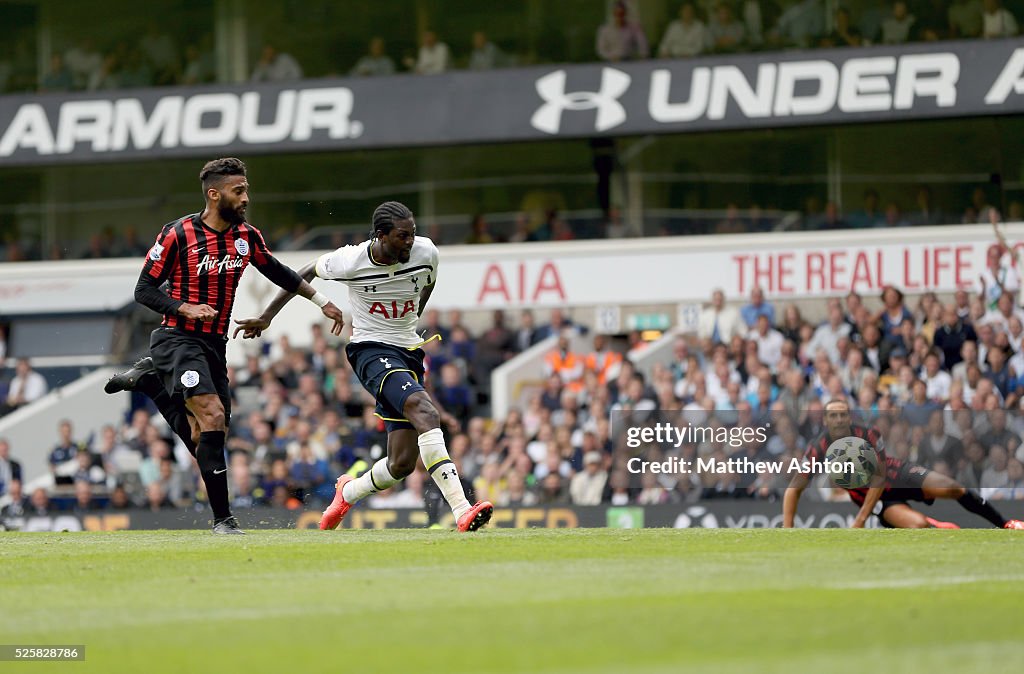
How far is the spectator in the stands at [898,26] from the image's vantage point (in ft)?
81.5

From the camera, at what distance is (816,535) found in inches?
440

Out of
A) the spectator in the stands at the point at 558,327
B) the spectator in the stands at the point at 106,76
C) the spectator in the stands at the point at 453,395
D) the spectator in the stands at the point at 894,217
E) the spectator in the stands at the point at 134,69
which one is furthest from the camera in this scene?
the spectator in the stands at the point at 106,76

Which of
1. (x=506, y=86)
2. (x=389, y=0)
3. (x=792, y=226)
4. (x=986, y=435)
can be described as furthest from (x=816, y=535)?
(x=389, y=0)

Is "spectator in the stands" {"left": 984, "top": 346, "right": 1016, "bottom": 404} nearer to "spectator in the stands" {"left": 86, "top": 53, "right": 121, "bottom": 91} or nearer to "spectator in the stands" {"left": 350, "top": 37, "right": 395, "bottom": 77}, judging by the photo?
"spectator in the stands" {"left": 350, "top": 37, "right": 395, "bottom": 77}

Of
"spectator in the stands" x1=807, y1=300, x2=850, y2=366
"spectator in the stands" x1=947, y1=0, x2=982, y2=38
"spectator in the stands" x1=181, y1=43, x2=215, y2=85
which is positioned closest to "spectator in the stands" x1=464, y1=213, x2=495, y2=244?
"spectator in the stands" x1=181, y1=43, x2=215, y2=85

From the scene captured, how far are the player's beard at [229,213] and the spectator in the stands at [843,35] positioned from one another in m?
15.1

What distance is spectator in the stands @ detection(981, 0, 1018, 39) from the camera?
2452 cm

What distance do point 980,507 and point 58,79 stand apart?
19337mm

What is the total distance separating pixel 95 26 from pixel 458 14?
22.2 feet

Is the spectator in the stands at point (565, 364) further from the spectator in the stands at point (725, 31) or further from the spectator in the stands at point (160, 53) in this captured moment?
the spectator in the stands at point (160, 53)

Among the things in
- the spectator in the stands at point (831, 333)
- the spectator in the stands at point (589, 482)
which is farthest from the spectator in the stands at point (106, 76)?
the spectator in the stands at point (831, 333)

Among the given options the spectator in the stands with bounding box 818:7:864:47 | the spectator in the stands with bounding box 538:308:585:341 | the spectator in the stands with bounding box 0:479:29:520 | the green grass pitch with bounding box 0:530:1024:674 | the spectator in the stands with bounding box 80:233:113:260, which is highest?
the spectator in the stands with bounding box 818:7:864:47

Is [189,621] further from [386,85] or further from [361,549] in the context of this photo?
[386,85]

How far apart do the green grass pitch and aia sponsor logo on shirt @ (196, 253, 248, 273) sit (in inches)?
84.2
